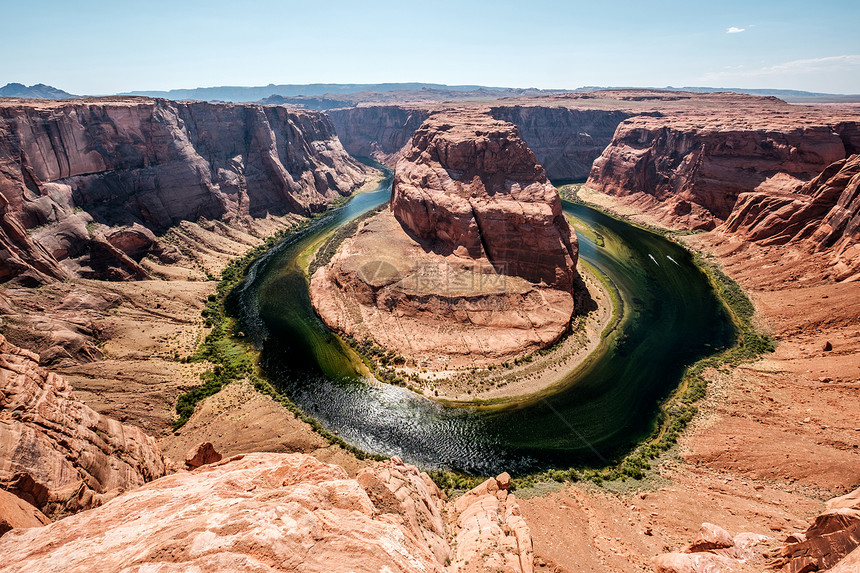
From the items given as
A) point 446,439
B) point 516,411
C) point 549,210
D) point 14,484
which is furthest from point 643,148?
point 14,484

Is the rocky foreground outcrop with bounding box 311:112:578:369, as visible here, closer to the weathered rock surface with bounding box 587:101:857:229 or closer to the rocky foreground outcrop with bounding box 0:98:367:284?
the rocky foreground outcrop with bounding box 0:98:367:284

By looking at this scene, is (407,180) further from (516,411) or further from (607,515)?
(607,515)

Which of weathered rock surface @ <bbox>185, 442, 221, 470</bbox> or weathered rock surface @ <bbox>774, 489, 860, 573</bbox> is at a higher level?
weathered rock surface @ <bbox>774, 489, 860, 573</bbox>

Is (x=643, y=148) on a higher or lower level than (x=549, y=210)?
higher

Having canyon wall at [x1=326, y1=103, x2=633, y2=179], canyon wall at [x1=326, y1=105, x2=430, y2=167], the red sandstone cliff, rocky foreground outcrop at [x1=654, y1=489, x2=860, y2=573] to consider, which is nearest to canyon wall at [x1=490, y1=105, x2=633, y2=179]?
canyon wall at [x1=326, y1=103, x2=633, y2=179]

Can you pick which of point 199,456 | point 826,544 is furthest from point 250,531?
point 826,544

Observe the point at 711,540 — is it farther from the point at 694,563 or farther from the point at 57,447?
the point at 57,447
